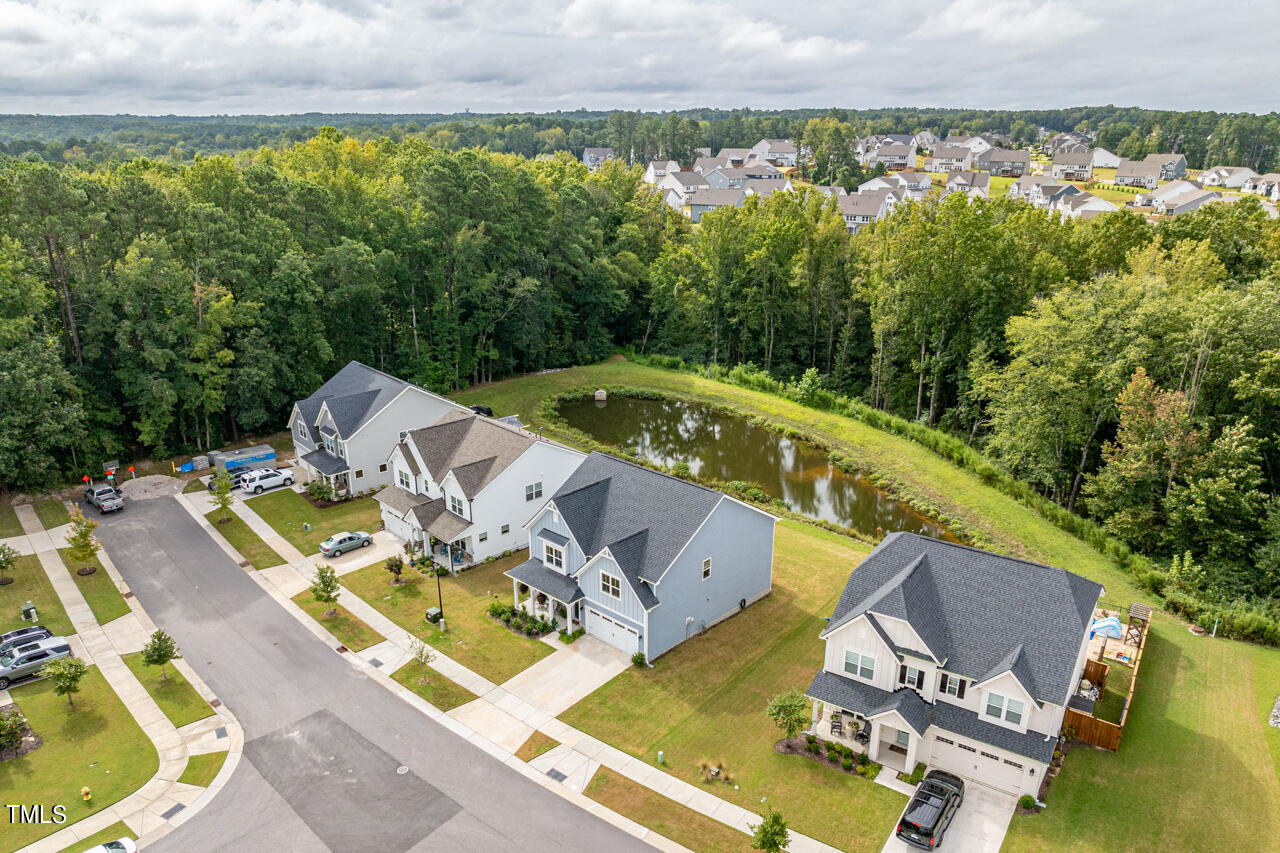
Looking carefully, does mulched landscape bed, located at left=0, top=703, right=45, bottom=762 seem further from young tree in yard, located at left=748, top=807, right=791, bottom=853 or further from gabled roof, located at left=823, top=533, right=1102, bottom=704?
gabled roof, located at left=823, top=533, right=1102, bottom=704

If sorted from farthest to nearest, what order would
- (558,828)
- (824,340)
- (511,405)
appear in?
(824,340) < (511,405) < (558,828)

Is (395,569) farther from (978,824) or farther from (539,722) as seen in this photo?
(978,824)

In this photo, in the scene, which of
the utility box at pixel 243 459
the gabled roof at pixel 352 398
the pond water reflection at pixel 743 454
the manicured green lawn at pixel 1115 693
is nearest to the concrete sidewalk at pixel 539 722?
the manicured green lawn at pixel 1115 693

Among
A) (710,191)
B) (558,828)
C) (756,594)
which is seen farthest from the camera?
(710,191)

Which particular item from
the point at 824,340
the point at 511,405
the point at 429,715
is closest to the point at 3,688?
the point at 429,715

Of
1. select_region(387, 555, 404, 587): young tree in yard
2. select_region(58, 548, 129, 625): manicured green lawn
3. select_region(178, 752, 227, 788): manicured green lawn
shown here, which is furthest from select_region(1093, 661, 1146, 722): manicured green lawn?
select_region(58, 548, 129, 625): manicured green lawn

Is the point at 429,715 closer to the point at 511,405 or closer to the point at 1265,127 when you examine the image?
the point at 511,405

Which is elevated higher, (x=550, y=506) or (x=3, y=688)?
(x=550, y=506)

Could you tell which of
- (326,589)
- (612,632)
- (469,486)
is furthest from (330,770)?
(469,486)
